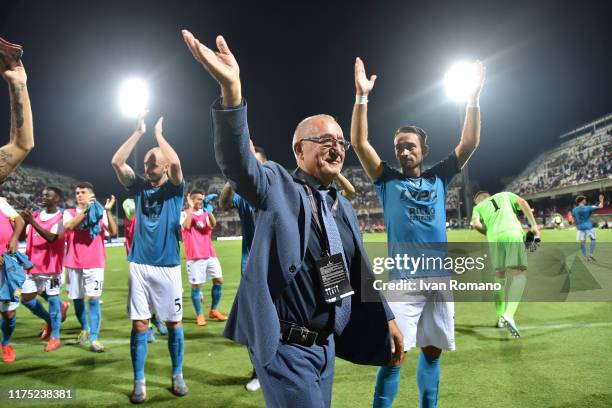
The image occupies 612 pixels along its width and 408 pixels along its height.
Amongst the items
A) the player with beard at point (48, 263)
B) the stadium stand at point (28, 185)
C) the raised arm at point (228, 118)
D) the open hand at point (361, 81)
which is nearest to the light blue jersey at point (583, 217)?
the open hand at point (361, 81)

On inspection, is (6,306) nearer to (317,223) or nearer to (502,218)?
(317,223)

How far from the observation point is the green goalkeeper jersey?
6.79 m

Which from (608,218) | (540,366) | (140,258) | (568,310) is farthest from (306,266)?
(608,218)

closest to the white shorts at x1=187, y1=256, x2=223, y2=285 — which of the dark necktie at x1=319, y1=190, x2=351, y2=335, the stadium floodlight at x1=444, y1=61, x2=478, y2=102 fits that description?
the dark necktie at x1=319, y1=190, x2=351, y2=335

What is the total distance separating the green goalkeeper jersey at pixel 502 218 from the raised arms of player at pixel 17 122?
6.52m

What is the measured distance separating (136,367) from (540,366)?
445cm

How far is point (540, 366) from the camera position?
4.84 m

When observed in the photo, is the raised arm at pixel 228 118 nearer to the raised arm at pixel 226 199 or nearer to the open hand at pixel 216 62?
the open hand at pixel 216 62

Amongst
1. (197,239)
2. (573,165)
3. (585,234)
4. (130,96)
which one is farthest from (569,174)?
(197,239)

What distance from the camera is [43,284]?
23.3 feet

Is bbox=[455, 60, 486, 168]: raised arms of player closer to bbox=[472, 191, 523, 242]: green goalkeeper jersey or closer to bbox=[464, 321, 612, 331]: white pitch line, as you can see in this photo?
bbox=[472, 191, 523, 242]: green goalkeeper jersey

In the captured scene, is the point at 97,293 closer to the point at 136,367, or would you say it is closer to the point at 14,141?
the point at 136,367

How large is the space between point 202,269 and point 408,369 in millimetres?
5001

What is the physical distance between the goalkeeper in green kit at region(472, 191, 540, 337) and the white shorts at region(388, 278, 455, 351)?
3174 millimetres
